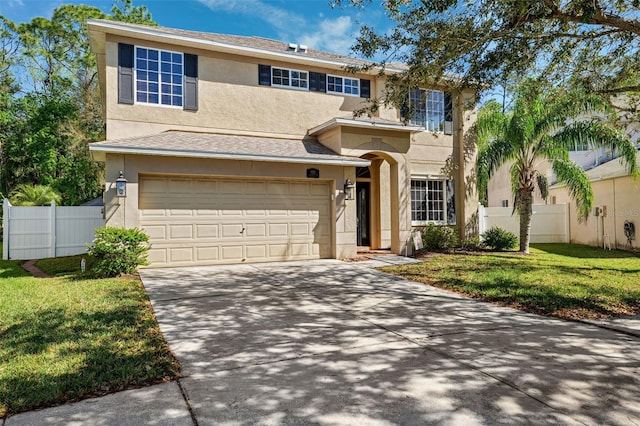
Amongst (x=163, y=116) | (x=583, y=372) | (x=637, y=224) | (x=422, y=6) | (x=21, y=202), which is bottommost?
(x=583, y=372)

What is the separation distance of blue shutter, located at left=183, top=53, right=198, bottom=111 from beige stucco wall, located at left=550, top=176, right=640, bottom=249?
15.8 meters

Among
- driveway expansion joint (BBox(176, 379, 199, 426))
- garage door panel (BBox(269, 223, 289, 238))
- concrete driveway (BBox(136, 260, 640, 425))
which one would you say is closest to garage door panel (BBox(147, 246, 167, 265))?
garage door panel (BBox(269, 223, 289, 238))

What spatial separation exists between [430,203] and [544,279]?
21.9 feet

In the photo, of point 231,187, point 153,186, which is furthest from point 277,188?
point 153,186

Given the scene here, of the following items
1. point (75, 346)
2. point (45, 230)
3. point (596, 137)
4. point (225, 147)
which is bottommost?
point (75, 346)

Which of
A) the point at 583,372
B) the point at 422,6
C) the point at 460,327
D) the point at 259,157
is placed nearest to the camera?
the point at 583,372

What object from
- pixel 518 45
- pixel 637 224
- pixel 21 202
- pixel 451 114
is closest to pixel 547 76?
pixel 518 45

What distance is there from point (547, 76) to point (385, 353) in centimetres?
854

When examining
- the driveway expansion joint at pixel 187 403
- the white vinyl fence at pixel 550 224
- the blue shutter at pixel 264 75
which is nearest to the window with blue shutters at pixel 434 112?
the blue shutter at pixel 264 75

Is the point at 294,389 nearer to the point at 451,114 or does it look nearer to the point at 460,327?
the point at 460,327

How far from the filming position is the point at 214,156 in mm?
10984

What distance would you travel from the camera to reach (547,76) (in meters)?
9.84

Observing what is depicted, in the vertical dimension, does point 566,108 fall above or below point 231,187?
above

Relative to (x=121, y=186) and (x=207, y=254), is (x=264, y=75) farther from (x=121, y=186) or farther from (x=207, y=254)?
(x=207, y=254)
